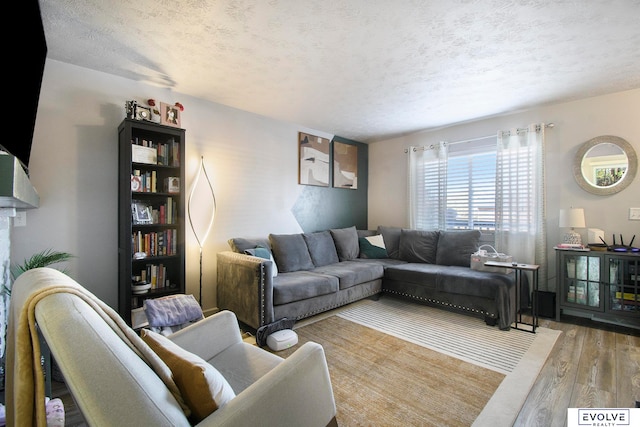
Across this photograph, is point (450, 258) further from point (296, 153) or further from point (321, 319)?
point (296, 153)

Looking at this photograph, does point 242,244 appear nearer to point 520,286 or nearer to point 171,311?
point 171,311

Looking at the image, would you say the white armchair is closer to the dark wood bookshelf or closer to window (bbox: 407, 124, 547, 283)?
the dark wood bookshelf

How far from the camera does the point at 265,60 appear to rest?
8.17ft

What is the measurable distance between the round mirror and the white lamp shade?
402 millimetres

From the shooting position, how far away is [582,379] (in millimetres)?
2057

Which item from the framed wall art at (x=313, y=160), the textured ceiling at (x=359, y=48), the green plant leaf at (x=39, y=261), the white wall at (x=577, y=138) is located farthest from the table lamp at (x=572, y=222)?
the green plant leaf at (x=39, y=261)

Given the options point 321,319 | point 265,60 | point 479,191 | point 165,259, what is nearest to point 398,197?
point 479,191

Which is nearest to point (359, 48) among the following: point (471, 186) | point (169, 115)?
point (169, 115)

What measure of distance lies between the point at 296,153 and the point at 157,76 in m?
2.01

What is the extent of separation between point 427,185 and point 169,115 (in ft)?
12.1

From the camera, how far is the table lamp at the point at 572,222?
314 centimetres

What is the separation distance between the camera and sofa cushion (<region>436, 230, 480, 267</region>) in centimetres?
379

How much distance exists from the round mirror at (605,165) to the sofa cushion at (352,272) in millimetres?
2556

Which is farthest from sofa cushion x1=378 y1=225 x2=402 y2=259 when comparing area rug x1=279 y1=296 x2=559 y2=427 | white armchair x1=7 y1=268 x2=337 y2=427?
white armchair x1=7 y1=268 x2=337 y2=427
